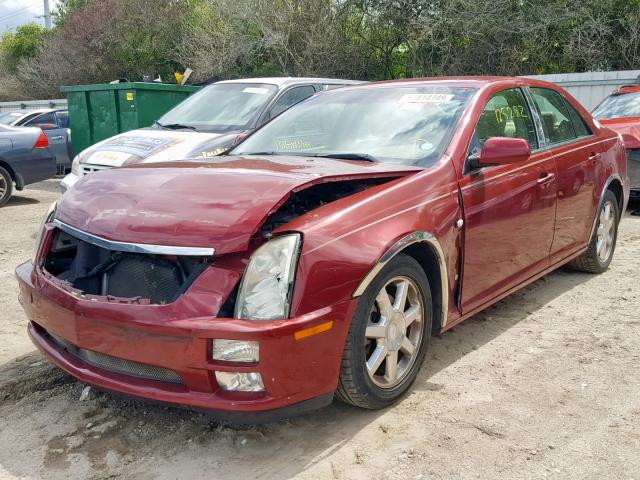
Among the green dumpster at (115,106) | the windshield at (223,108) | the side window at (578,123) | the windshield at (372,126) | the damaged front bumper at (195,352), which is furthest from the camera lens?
the green dumpster at (115,106)

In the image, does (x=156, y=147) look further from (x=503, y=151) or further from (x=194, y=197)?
(x=503, y=151)

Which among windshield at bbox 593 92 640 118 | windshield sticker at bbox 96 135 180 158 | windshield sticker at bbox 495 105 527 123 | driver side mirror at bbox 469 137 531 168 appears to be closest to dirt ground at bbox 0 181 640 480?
driver side mirror at bbox 469 137 531 168

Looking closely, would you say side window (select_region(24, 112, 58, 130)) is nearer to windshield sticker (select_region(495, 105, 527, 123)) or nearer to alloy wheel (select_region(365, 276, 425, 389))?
windshield sticker (select_region(495, 105, 527, 123))

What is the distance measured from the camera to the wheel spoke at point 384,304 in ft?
9.83

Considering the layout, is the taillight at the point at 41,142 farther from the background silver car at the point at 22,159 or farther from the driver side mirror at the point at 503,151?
the driver side mirror at the point at 503,151

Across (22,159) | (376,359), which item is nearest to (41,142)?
(22,159)

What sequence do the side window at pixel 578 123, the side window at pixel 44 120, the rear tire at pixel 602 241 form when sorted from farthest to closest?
the side window at pixel 44 120
the rear tire at pixel 602 241
the side window at pixel 578 123

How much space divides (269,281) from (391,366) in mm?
848

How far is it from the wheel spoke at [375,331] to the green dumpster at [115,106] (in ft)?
25.6

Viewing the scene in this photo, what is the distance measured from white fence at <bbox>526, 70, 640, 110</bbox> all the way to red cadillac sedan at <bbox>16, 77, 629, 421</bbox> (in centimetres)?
960

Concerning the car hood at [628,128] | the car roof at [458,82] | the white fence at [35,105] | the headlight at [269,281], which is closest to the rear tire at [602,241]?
the car roof at [458,82]

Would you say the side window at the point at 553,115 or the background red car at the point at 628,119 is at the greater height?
the side window at the point at 553,115

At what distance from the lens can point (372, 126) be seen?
12.9ft

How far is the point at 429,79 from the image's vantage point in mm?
4410
